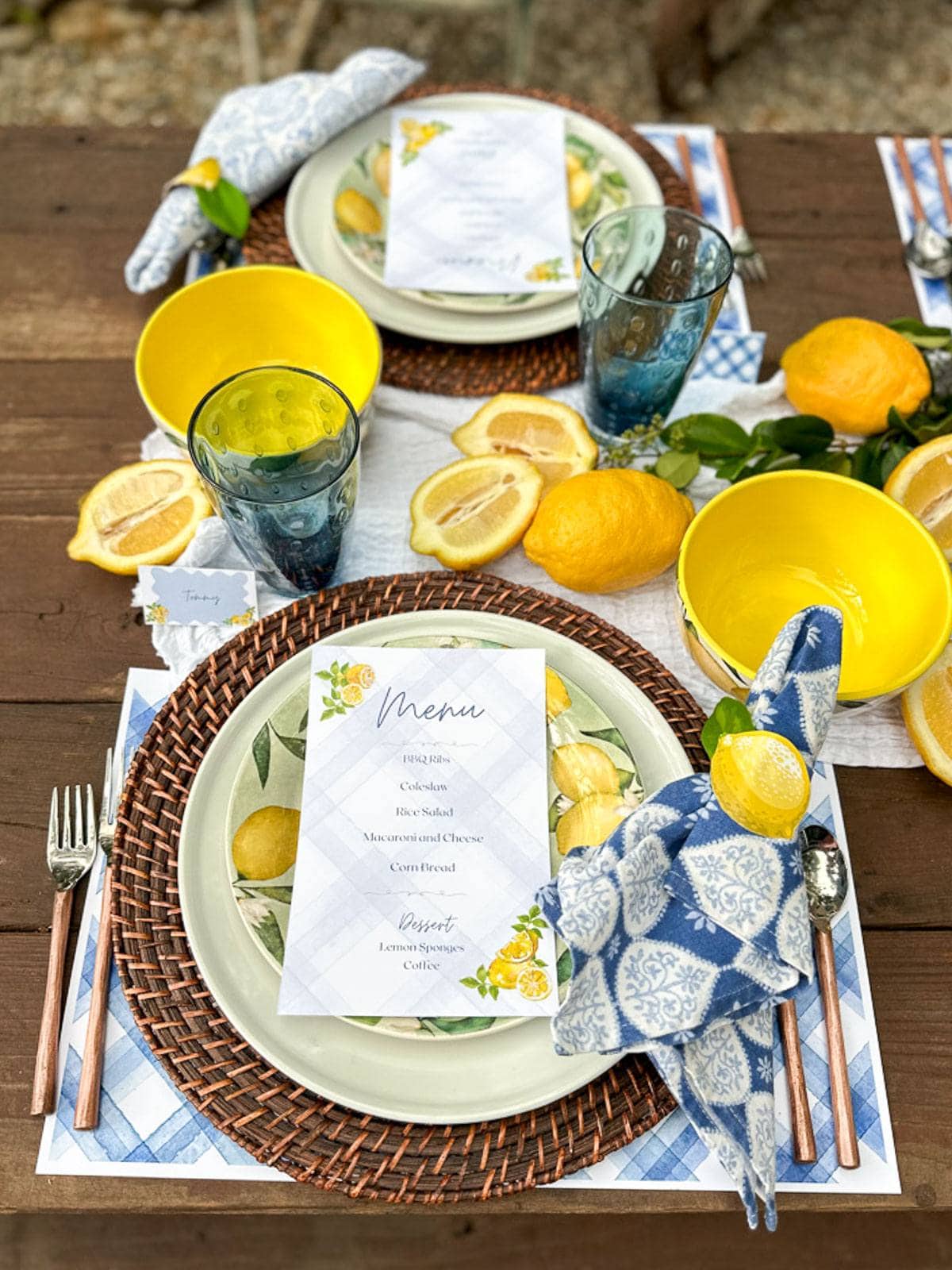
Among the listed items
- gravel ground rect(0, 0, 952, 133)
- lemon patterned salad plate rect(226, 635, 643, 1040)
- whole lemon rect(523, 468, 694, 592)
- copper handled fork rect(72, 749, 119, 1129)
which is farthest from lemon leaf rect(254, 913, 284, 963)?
gravel ground rect(0, 0, 952, 133)

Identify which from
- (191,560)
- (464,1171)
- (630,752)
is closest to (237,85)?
(191,560)

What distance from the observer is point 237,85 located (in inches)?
87.7

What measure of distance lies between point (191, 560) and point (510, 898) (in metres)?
0.36

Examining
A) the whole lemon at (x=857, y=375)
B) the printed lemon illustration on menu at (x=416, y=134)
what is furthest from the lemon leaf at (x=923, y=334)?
the printed lemon illustration on menu at (x=416, y=134)

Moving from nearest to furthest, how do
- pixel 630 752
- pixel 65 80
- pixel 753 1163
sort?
pixel 753 1163, pixel 630 752, pixel 65 80

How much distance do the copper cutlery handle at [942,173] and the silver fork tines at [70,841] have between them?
0.99 m

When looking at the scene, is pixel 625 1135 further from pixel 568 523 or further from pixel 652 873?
pixel 568 523

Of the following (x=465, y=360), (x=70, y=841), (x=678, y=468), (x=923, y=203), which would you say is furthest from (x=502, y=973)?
(x=923, y=203)

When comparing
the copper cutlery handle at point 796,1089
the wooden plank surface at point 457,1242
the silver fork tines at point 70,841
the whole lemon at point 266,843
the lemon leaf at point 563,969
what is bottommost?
the wooden plank surface at point 457,1242

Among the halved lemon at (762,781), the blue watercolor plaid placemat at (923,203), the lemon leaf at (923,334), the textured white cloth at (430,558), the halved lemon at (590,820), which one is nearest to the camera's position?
the halved lemon at (762,781)

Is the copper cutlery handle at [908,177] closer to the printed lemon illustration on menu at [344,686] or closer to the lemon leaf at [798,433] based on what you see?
the lemon leaf at [798,433]

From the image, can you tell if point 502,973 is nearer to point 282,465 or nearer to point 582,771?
point 582,771

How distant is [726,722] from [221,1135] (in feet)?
1.32

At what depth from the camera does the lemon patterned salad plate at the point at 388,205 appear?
2.94 ft
